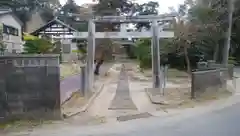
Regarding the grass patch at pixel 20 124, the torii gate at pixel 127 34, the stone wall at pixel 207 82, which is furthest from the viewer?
the torii gate at pixel 127 34

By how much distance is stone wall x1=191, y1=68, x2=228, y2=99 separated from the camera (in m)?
10.5

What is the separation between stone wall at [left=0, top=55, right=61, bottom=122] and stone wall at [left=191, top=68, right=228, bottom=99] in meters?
5.27

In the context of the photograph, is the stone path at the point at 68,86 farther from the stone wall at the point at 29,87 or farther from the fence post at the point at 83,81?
the stone wall at the point at 29,87

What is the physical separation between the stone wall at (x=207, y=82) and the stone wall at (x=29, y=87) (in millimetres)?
5273

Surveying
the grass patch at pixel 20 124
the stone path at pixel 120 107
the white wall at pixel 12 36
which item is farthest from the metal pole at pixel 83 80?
the white wall at pixel 12 36

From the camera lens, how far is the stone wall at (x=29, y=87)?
7141 mm

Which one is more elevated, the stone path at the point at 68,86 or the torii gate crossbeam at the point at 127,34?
the torii gate crossbeam at the point at 127,34

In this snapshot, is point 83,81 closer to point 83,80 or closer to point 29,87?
point 83,80

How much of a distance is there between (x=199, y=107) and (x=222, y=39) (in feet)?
59.2

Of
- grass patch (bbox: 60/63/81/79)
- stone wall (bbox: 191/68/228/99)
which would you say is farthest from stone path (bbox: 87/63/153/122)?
grass patch (bbox: 60/63/81/79)

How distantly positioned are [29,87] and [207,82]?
674 centimetres

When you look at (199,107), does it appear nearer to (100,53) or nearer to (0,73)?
(0,73)

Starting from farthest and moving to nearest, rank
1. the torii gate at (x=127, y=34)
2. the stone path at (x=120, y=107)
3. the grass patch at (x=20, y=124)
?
the torii gate at (x=127, y=34) < the stone path at (x=120, y=107) < the grass patch at (x=20, y=124)

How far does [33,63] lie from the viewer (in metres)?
7.26
